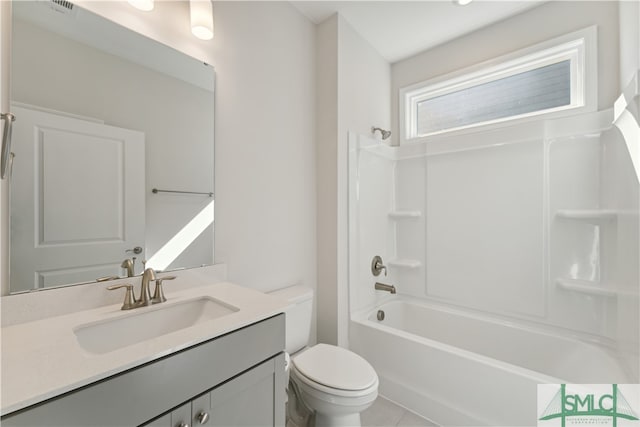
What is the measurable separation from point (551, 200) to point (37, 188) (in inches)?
110

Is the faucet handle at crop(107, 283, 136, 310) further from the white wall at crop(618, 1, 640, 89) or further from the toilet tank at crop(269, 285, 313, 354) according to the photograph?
the white wall at crop(618, 1, 640, 89)

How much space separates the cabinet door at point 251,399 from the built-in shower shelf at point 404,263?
1.67 m

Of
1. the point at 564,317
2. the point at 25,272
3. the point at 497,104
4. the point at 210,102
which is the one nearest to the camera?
the point at 25,272

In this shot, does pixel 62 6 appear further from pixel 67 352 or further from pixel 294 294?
pixel 294 294

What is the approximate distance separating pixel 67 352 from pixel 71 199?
59 centimetres

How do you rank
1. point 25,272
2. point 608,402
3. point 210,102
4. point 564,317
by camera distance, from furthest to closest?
1. point 564,317
2. point 210,102
3. point 608,402
4. point 25,272

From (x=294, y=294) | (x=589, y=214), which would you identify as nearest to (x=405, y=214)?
(x=589, y=214)

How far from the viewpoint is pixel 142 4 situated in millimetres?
1129

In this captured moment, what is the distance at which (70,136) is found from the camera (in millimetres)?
1013

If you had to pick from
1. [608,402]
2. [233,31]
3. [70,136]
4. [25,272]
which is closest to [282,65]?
[233,31]

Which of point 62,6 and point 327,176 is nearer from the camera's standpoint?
point 62,6

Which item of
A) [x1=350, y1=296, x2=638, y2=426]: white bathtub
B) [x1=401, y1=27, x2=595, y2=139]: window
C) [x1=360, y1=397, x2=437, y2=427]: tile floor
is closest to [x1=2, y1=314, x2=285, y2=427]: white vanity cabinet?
[x1=360, y1=397, x2=437, y2=427]: tile floor

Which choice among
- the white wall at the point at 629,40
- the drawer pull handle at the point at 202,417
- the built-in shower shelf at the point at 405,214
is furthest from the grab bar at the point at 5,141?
the white wall at the point at 629,40

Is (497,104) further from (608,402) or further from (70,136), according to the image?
(70,136)
